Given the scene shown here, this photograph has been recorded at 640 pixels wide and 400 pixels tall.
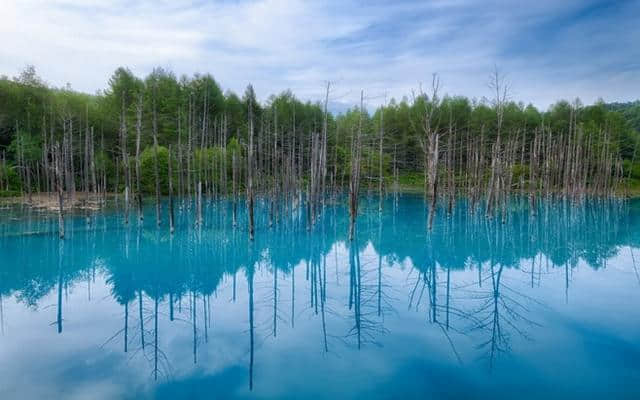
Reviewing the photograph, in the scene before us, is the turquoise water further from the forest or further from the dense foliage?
the dense foliage

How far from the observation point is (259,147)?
21.7m

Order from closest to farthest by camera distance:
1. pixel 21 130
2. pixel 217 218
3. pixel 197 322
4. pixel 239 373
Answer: pixel 239 373 < pixel 197 322 < pixel 217 218 < pixel 21 130

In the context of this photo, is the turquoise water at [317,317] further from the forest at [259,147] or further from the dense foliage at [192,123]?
the dense foliage at [192,123]

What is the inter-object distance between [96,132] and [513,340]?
38.1 metres

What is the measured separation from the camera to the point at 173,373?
6.02 m

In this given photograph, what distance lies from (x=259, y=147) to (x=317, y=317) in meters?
14.8

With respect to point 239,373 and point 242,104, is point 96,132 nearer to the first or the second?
point 242,104

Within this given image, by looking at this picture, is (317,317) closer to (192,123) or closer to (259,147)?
(259,147)

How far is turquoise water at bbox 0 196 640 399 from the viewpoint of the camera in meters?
5.73

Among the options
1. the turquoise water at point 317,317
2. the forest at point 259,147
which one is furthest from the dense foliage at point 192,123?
the turquoise water at point 317,317

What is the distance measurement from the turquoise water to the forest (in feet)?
16.6

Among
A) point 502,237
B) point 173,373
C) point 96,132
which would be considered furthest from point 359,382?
point 96,132

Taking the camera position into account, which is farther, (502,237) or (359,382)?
(502,237)

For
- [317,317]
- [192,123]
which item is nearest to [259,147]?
[192,123]
